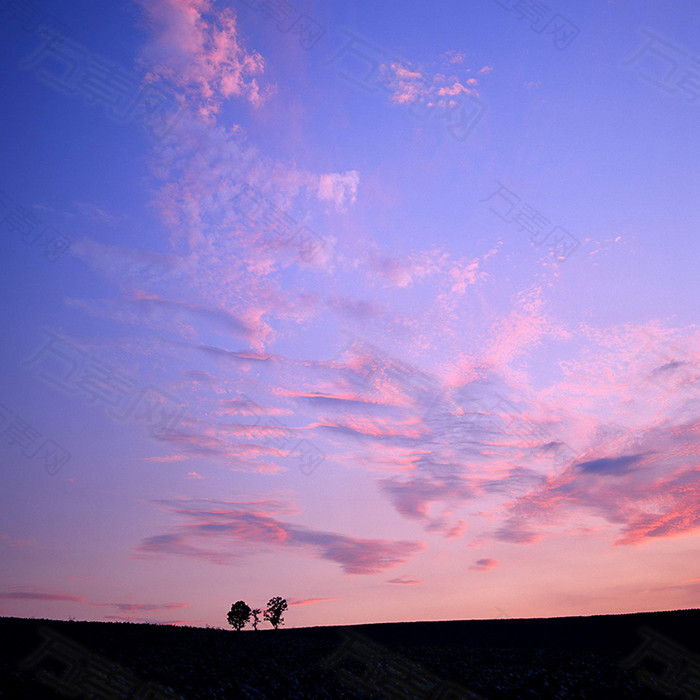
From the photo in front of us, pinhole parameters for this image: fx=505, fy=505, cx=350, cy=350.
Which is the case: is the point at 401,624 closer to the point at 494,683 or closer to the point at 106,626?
the point at 106,626

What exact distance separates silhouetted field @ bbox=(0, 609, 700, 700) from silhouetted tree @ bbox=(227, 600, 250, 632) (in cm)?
5573

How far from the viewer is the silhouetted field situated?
1948cm

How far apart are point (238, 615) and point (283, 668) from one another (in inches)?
2911

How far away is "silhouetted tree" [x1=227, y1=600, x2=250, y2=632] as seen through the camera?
3568 inches

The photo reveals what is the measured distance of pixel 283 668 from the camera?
84.5 feet

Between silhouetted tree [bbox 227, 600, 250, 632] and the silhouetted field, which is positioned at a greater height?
silhouetted tree [bbox 227, 600, 250, 632]

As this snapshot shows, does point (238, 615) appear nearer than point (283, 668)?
No

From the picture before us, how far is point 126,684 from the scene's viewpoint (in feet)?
61.5

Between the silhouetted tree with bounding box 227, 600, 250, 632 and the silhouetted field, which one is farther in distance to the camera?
the silhouetted tree with bounding box 227, 600, 250, 632

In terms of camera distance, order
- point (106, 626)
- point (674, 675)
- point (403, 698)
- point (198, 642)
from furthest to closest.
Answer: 1. point (106, 626)
2. point (198, 642)
3. point (674, 675)
4. point (403, 698)

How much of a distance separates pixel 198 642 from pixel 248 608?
64.0m

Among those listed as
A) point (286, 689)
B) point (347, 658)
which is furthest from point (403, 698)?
point (347, 658)

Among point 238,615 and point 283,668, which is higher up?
point 238,615

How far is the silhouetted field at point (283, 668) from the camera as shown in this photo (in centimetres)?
1948
